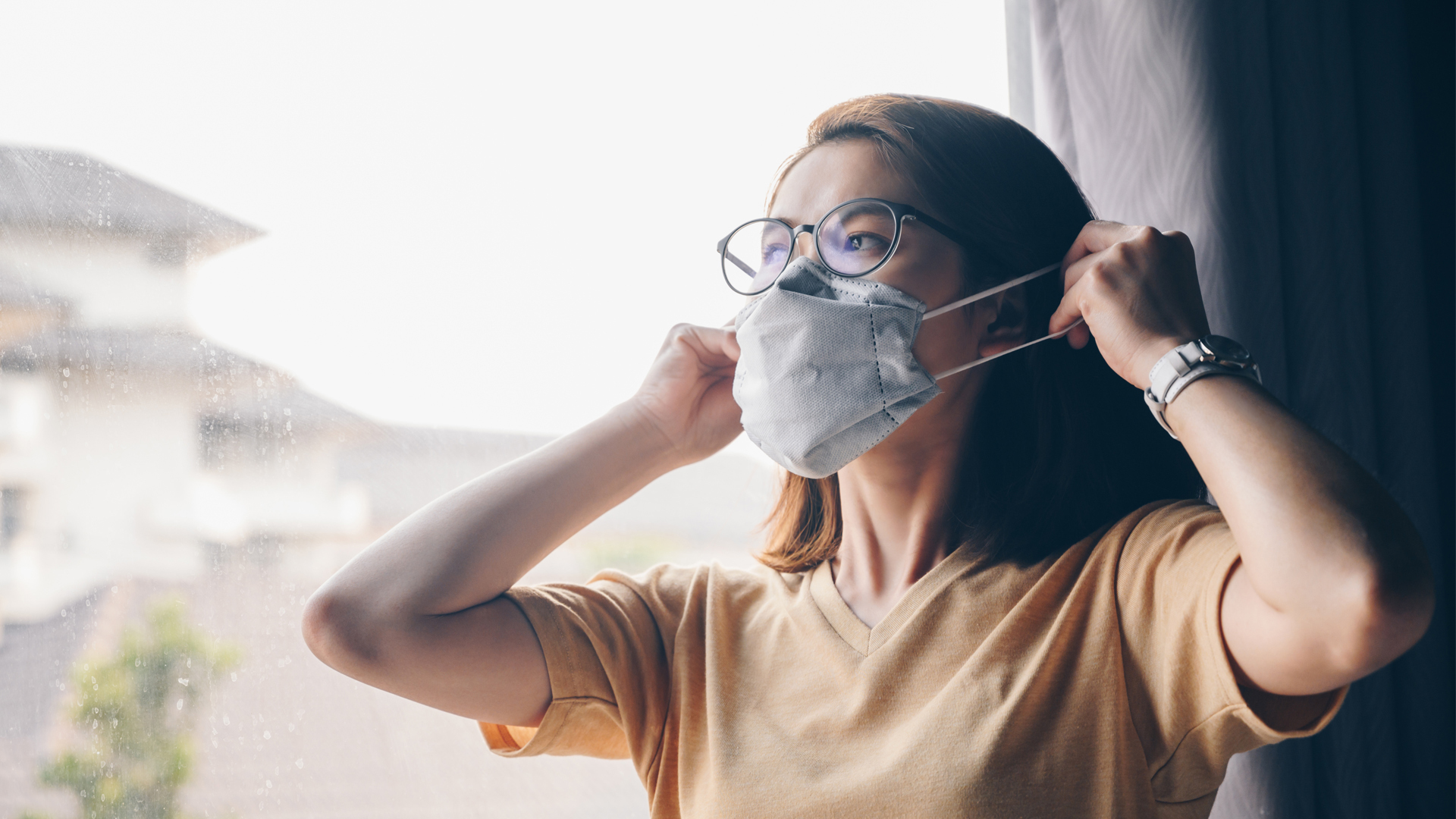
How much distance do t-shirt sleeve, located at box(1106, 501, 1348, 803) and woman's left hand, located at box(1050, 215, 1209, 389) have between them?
15 cm

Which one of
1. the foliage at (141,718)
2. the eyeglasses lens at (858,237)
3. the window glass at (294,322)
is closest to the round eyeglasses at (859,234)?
the eyeglasses lens at (858,237)

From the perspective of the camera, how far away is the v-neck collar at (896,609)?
0.88 meters

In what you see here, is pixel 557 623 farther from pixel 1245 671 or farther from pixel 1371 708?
pixel 1371 708

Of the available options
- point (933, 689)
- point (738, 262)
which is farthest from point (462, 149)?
point (933, 689)

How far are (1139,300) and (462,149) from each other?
0.83 metres

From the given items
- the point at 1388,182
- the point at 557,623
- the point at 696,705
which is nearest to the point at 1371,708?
the point at 1388,182

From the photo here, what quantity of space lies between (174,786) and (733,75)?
1.15m

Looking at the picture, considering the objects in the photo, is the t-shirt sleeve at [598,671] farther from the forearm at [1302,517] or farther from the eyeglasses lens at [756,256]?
the forearm at [1302,517]

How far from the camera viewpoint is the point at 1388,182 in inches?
40.9

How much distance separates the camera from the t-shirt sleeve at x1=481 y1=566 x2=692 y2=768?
2.93 feet

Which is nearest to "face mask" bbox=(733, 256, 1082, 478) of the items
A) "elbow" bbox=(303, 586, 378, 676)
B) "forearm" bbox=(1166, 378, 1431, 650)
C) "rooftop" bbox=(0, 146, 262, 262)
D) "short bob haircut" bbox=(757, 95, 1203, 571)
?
"short bob haircut" bbox=(757, 95, 1203, 571)

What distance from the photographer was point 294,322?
106cm

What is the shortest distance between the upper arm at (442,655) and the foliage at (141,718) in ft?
0.85

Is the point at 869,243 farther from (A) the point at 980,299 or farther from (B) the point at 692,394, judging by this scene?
(B) the point at 692,394
